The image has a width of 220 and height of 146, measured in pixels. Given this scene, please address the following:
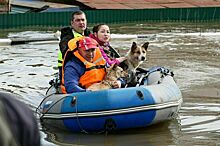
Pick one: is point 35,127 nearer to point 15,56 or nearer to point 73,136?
point 73,136

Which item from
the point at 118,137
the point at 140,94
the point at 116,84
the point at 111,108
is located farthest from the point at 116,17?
the point at 111,108

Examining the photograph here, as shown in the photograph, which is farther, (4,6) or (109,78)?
(4,6)

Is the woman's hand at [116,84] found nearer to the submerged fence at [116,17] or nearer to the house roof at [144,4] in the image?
the submerged fence at [116,17]

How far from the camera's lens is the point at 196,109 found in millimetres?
8156

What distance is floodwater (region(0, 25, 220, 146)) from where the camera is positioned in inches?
262

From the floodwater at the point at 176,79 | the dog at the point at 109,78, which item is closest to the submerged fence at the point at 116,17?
the floodwater at the point at 176,79

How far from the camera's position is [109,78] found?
6855 millimetres

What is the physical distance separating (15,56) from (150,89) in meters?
8.38

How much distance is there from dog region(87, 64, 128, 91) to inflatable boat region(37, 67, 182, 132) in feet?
1.24

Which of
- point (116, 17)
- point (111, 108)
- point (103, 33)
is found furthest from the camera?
point (116, 17)

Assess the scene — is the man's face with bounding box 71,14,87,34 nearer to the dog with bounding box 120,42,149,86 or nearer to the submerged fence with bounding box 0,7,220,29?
the dog with bounding box 120,42,149,86

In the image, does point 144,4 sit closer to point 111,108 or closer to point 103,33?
point 103,33

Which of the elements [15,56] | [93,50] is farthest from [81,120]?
[15,56]

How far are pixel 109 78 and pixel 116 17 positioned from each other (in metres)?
17.1
